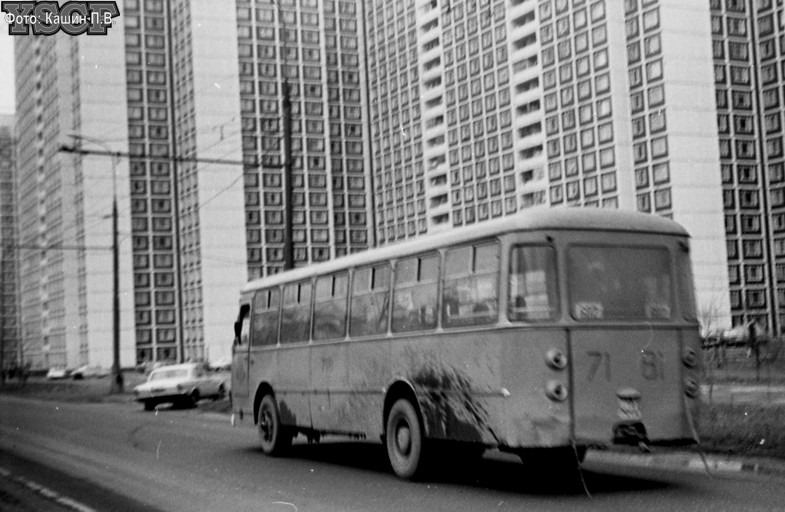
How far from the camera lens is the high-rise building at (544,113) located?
3644 inches

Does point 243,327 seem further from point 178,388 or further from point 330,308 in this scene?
point 178,388

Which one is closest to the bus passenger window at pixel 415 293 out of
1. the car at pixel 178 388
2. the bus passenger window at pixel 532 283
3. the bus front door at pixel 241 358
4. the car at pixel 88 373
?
the bus passenger window at pixel 532 283

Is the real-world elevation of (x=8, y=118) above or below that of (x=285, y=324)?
above

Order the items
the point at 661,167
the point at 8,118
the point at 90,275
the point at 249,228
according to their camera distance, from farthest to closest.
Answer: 1. the point at 8,118
2. the point at 90,275
3. the point at 249,228
4. the point at 661,167

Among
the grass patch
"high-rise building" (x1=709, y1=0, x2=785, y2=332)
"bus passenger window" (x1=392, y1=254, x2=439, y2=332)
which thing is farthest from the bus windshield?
"high-rise building" (x1=709, y1=0, x2=785, y2=332)

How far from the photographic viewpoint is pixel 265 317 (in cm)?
1647

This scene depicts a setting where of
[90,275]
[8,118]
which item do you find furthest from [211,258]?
[8,118]

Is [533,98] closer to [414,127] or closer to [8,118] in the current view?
[414,127]

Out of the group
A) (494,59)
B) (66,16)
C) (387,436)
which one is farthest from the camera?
(494,59)

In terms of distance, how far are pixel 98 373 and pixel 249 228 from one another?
72.4 feet

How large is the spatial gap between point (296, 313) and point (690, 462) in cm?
567

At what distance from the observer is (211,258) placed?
11800 cm

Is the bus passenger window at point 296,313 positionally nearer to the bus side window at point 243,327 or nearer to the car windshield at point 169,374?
the bus side window at point 243,327

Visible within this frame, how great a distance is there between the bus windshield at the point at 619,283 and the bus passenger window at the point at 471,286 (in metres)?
0.75
